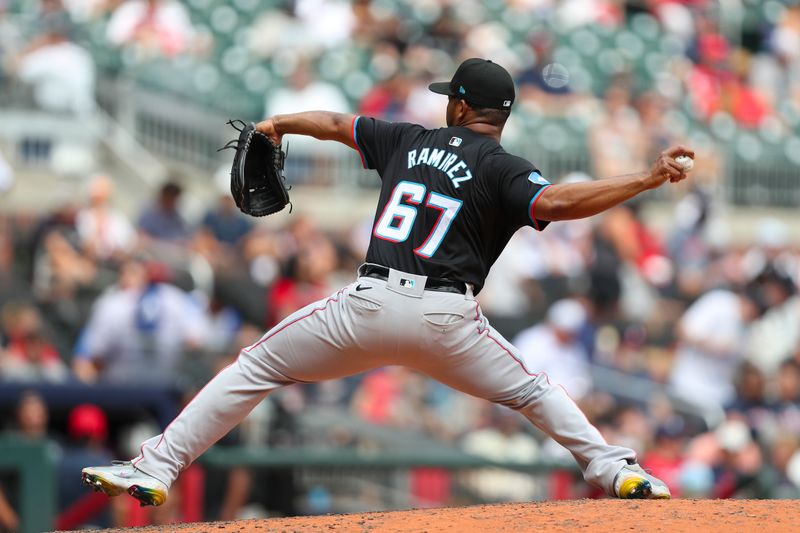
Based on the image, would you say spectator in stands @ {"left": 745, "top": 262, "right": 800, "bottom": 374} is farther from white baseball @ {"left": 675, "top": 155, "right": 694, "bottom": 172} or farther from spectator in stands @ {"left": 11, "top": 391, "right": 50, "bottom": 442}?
white baseball @ {"left": 675, "top": 155, "right": 694, "bottom": 172}

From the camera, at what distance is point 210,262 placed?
31.7 feet

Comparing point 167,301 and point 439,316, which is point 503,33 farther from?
point 439,316

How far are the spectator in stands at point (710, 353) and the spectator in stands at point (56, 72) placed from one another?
5260 mm

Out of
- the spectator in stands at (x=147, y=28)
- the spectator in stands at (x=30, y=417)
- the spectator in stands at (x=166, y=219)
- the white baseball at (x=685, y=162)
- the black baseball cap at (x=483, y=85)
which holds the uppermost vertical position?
the spectator in stands at (x=147, y=28)

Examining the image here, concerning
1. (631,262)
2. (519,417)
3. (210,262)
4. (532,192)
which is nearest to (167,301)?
(210,262)

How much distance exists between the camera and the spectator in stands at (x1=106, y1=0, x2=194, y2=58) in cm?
1250

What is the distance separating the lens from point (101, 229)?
9625mm

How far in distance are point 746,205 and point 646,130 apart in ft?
5.72

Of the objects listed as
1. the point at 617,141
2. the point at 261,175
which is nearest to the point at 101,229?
the point at 261,175

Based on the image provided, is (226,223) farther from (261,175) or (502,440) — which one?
(261,175)

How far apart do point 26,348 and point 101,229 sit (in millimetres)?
1485

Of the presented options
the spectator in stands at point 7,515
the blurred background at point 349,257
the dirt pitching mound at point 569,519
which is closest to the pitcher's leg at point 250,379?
the dirt pitching mound at point 569,519

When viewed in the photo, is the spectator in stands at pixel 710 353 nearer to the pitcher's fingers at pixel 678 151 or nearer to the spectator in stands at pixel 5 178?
the spectator in stands at pixel 5 178

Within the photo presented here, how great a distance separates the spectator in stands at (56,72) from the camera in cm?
1094
